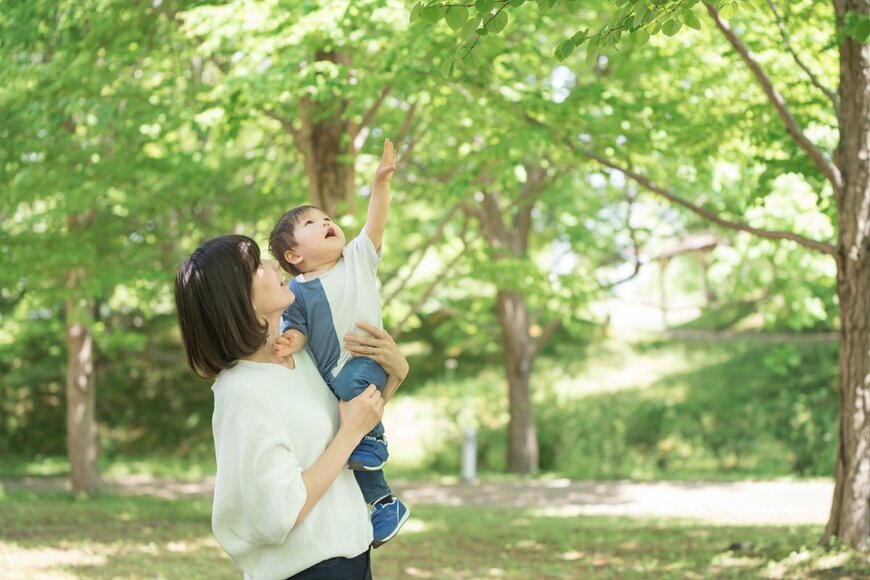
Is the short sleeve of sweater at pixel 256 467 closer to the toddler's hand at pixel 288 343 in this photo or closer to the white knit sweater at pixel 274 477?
the white knit sweater at pixel 274 477

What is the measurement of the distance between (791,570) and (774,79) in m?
4.68

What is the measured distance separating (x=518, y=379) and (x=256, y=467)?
16.3 m

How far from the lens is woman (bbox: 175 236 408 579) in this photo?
2.22 meters

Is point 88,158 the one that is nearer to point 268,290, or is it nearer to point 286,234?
point 286,234

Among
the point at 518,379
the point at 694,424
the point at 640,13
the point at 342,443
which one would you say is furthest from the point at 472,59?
the point at 694,424

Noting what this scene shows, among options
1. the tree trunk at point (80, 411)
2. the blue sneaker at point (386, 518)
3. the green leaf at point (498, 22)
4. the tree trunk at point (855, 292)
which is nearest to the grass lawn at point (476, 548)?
the tree trunk at point (855, 292)

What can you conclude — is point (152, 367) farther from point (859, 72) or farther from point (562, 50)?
point (562, 50)

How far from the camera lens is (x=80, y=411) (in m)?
15.4

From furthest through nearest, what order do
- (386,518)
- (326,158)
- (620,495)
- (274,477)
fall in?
(620,495), (326,158), (386,518), (274,477)

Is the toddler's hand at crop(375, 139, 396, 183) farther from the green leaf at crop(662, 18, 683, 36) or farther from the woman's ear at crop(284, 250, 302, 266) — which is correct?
the green leaf at crop(662, 18, 683, 36)

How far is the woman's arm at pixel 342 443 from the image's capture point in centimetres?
228

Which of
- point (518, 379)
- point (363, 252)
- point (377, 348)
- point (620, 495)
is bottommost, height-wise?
point (620, 495)

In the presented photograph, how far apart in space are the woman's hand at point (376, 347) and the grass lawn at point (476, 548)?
514cm

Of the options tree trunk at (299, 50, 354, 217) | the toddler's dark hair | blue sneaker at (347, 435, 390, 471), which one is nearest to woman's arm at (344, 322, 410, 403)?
blue sneaker at (347, 435, 390, 471)
